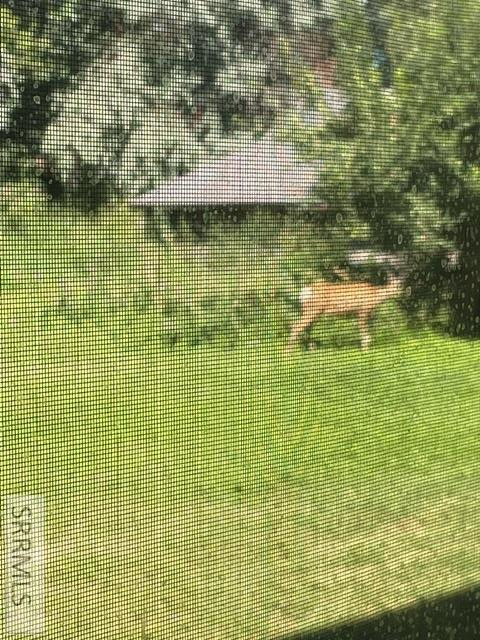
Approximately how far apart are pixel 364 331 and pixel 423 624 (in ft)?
1.69

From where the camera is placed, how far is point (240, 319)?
1.06 metres

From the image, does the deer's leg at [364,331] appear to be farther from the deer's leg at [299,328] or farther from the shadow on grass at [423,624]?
the shadow on grass at [423,624]

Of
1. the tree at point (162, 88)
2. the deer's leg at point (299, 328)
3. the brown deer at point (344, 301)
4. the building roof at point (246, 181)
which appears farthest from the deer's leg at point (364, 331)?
the tree at point (162, 88)

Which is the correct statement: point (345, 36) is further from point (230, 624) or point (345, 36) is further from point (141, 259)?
point (230, 624)

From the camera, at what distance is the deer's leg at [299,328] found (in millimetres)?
1119

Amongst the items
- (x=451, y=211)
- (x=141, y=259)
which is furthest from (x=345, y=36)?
(x=141, y=259)

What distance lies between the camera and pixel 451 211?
4.33 ft

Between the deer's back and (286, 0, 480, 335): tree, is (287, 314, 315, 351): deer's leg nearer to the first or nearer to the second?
the deer's back

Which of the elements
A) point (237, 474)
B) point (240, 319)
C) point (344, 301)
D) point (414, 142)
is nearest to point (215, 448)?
point (237, 474)

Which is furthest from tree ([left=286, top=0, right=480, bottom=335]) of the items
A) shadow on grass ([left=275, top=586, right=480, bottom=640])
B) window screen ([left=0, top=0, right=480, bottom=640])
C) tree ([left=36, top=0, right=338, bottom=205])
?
shadow on grass ([left=275, top=586, right=480, bottom=640])

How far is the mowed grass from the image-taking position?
902 mm

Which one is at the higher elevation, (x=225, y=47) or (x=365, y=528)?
(x=225, y=47)

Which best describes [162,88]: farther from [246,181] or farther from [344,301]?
[344,301]

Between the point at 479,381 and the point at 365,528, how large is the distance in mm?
382
